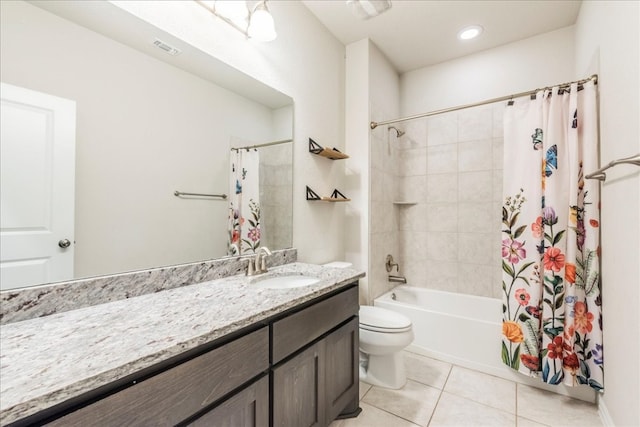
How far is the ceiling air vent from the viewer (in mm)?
1196

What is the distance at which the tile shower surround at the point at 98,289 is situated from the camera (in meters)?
0.85

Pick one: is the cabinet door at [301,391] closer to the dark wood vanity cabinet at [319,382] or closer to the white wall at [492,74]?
the dark wood vanity cabinet at [319,382]

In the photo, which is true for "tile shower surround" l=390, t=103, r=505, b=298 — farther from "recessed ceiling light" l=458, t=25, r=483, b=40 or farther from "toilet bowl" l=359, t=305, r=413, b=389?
"toilet bowl" l=359, t=305, r=413, b=389

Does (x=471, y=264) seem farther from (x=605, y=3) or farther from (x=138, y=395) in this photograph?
(x=138, y=395)

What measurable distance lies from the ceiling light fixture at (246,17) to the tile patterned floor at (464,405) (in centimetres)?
214

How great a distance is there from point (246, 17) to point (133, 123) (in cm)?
86

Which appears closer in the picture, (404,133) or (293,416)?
(293,416)

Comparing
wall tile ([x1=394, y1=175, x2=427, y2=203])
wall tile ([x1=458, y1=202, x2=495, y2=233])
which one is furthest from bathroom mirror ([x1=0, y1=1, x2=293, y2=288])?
wall tile ([x1=458, y1=202, x2=495, y2=233])

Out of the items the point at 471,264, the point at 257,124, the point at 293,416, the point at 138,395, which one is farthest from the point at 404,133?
the point at 138,395

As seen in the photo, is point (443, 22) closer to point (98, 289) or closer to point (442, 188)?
point (442, 188)

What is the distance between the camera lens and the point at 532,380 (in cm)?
187

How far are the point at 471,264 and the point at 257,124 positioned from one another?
7.22 ft

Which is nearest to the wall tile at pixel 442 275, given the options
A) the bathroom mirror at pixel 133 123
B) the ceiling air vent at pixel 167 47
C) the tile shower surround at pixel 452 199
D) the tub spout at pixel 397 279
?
the tile shower surround at pixel 452 199

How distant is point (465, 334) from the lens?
208cm
